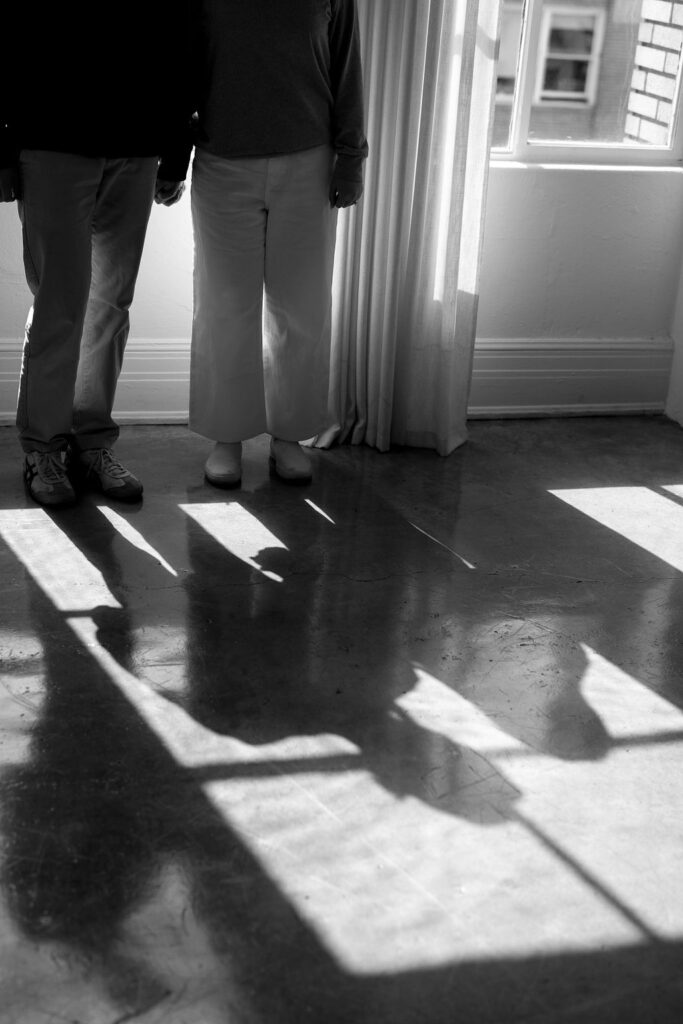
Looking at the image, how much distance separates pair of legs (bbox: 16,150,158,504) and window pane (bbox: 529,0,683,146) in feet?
5.63

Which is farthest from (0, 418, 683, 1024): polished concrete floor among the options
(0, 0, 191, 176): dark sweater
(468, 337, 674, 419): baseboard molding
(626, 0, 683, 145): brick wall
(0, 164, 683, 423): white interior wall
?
(626, 0, 683, 145): brick wall

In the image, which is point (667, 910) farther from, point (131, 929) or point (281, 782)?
point (131, 929)

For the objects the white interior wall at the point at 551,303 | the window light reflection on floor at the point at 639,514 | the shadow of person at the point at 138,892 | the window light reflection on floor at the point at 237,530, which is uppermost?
the white interior wall at the point at 551,303

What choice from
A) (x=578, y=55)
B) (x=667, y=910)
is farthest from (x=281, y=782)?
(x=578, y=55)

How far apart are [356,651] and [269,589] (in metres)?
0.38

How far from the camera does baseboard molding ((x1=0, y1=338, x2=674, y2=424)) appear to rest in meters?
4.23

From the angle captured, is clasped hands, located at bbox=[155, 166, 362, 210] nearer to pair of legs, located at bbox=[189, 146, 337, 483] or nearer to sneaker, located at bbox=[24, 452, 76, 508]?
pair of legs, located at bbox=[189, 146, 337, 483]

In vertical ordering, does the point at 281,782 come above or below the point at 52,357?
below

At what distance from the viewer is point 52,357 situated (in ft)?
11.0

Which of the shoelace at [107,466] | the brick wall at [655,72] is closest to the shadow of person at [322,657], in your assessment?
the shoelace at [107,466]

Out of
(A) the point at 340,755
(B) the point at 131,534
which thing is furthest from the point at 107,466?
(A) the point at 340,755

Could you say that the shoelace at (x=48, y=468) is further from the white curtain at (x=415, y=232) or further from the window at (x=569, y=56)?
the window at (x=569, y=56)

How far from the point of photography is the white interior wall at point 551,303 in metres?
4.16

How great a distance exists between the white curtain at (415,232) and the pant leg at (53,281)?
3.28 ft
